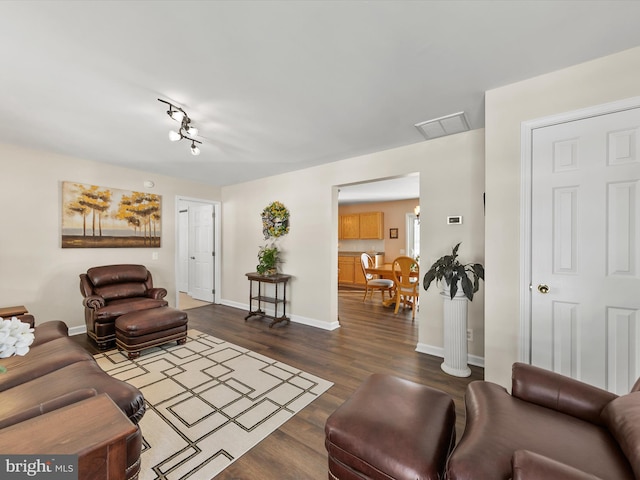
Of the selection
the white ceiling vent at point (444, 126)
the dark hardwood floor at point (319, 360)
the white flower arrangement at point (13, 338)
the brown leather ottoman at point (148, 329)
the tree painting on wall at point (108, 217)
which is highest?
the white ceiling vent at point (444, 126)

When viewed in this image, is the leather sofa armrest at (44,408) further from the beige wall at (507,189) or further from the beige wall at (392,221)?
the beige wall at (392,221)

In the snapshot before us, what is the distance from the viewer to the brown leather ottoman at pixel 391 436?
1046 mm

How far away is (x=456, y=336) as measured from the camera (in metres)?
2.64

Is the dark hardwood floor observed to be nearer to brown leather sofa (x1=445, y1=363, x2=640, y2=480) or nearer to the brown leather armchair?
the brown leather armchair

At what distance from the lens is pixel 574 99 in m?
1.87

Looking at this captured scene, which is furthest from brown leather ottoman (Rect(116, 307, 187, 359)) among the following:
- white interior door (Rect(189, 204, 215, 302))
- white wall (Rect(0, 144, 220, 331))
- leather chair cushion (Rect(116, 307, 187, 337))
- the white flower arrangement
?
white interior door (Rect(189, 204, 215, 302))

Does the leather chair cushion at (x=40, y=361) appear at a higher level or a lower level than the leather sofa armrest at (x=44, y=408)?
lower

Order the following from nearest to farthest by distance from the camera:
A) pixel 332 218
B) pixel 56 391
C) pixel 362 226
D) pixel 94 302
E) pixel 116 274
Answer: pixel 56 391, pixel 94 302, pixel 116 274, pixel 332 218, pixel 362 226

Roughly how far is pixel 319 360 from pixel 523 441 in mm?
2148

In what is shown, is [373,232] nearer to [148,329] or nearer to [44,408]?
[148,329]

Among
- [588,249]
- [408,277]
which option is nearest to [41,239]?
[408,277]

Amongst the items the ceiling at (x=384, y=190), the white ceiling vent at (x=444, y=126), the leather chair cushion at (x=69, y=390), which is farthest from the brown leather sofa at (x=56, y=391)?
the ceiling at (x=384, y=190)

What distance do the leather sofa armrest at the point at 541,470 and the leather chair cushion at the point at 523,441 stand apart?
0.45 feet

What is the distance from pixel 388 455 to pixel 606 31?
2623 mm
